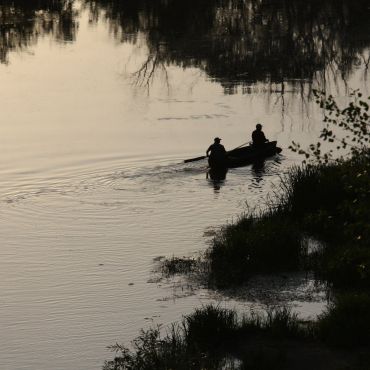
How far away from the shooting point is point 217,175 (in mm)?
32281

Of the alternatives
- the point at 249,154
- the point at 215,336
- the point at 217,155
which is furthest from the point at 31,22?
the point at 215,336

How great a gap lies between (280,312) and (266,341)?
0.81 m

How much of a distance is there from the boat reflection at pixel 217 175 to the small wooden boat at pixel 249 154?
1.24ft

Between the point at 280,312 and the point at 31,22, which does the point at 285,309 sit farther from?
the point at 31,22

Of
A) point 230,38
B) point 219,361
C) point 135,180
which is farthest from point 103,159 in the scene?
point 230,38

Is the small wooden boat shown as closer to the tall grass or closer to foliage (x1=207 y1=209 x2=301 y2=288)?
foliage (x1=207 y1=209 x2=301 y2=288)

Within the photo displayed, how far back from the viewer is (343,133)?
3650 cm

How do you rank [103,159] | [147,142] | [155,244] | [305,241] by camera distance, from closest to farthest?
[305,241]
[155,244]
[103,159]
[147,142]

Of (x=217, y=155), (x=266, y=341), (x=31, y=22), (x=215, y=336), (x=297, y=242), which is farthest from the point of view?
(x=31, y=22)

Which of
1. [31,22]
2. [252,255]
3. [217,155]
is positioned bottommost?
[252,255]

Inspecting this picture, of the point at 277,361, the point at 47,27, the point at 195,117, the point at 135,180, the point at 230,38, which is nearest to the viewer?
the point at 277,361

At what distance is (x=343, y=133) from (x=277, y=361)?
20687mm

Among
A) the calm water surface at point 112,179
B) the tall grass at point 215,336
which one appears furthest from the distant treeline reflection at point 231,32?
the tall grass at point 215,336

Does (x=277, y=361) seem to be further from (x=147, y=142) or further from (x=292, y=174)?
(x=147, y=142)
